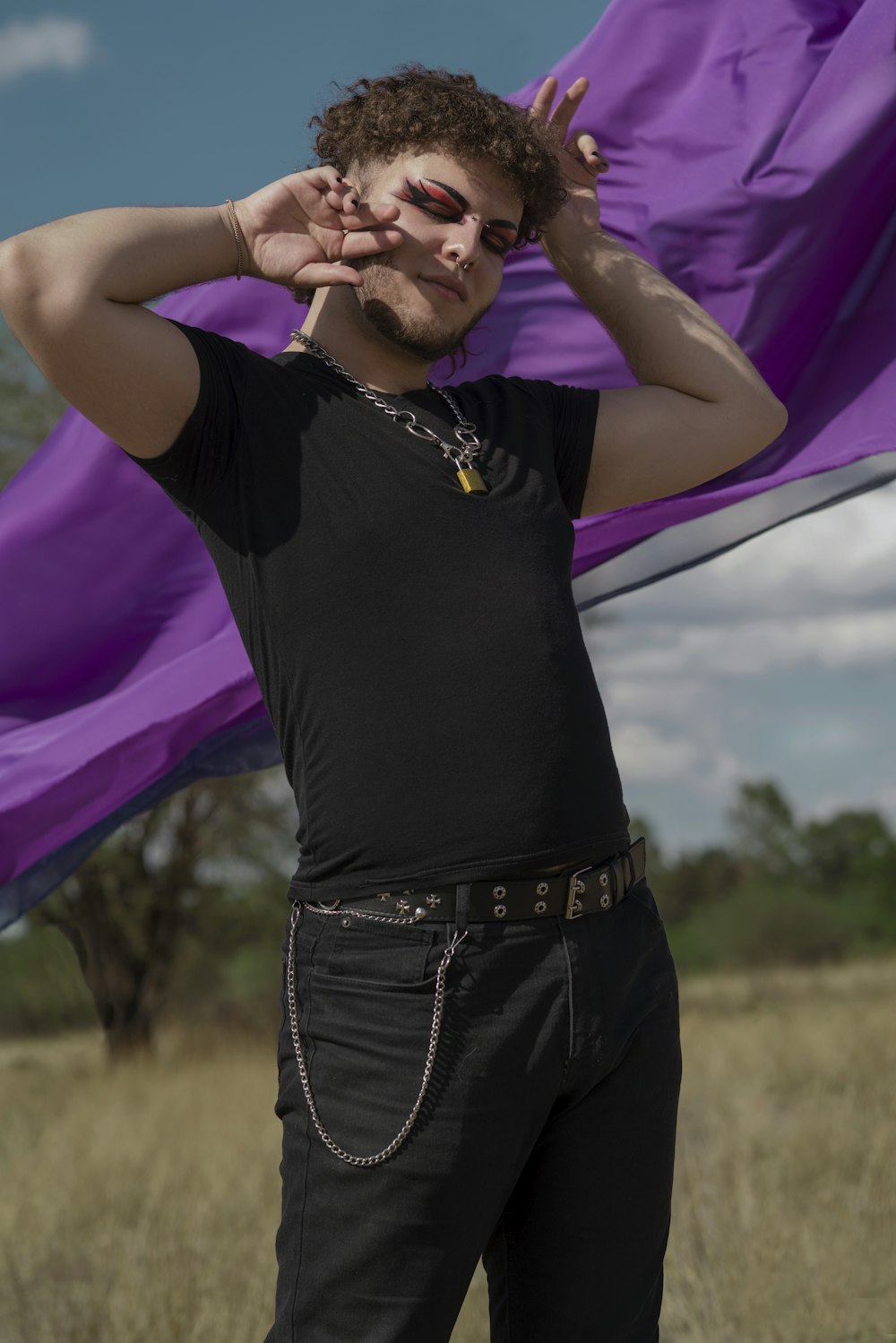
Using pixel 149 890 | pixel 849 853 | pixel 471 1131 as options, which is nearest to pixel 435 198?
pixel 471 1131

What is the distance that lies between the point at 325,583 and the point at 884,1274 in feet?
12.0

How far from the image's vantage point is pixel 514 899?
2.00 meters

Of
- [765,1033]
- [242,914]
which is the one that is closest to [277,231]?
[765,1033]

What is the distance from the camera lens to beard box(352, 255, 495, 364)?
2301 millimetres

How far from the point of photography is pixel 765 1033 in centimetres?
1076

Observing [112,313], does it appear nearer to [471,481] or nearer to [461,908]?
[471,481]

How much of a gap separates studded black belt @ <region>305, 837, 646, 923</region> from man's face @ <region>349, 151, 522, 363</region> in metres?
0.93

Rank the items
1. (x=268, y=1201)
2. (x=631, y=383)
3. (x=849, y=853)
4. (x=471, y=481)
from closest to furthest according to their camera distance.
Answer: (x=471, y=481) → (x=631, y=383) → (x=268, y=1201) → (x=849, y=853)

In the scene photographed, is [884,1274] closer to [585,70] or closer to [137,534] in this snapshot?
[137,534]

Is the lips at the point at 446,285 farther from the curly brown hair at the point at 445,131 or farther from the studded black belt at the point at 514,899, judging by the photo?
the studded black belt at the point at 514,899

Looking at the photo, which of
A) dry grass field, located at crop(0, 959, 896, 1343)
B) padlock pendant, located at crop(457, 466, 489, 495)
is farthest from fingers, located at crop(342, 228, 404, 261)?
dry grass field, located at crop(0, 959, 896, 1343)

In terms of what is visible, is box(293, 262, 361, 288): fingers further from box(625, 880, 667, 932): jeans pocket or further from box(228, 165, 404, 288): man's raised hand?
box(625, 880, 667, 932): jeans pocket

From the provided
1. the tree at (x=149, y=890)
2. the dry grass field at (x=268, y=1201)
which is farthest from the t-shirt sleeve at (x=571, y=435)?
the tree at (x=149, y=890)

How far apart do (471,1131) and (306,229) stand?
1.41m
